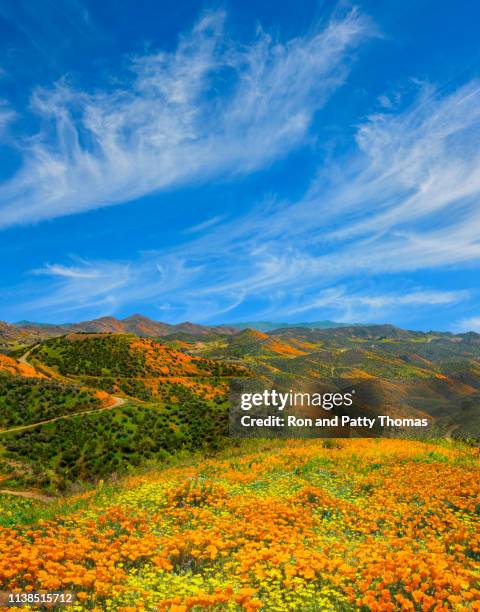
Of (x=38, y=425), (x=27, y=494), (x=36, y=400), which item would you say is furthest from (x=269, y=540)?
(x=36, y=400)

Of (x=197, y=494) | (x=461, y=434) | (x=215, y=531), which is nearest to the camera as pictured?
(x=215, y=531)

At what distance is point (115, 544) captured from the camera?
845cm

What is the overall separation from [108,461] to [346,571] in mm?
31397

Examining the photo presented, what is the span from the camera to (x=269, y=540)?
30.7 feet

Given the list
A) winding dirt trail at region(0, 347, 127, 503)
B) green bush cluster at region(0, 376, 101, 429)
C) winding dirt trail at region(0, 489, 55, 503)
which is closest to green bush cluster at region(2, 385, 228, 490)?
winding dirt trail at region(0, 347, 127, 503)

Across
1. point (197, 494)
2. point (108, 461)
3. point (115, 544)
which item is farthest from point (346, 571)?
point (108, 461)

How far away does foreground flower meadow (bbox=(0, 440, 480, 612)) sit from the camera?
6.60 metres

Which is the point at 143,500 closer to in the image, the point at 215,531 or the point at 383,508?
the point at 215,531

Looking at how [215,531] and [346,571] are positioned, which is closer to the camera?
[346,571]
